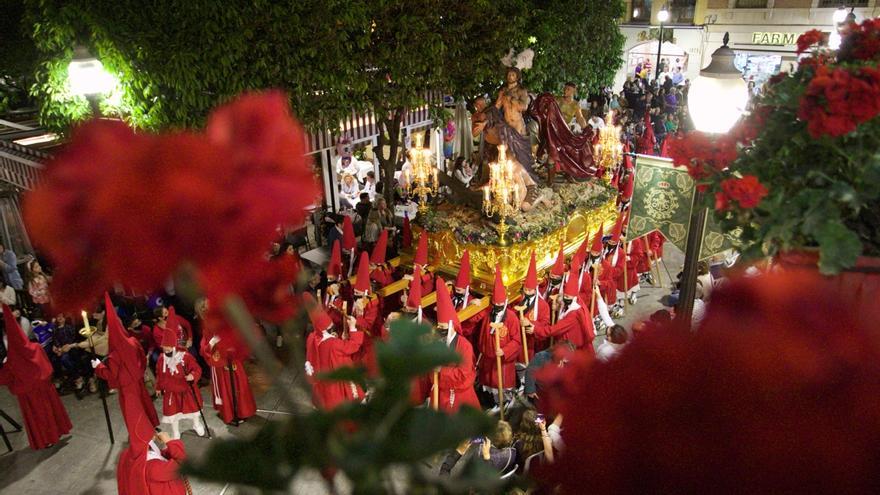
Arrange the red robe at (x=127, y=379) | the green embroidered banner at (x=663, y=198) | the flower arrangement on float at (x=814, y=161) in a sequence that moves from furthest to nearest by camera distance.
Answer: the red robe at (x=127, y=379) < the green embroidered banner at (x=663, y=198) < the flower arrangement on float at (x=814, y=161)

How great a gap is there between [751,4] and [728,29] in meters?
1.35

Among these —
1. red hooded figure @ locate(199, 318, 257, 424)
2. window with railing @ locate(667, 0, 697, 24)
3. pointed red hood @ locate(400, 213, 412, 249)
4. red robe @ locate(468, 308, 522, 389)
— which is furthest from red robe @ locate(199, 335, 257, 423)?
window with railing @ locate(667, 0, 697, 24)

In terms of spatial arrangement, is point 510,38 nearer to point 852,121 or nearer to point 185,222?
point 852,121

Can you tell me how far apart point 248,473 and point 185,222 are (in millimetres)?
390

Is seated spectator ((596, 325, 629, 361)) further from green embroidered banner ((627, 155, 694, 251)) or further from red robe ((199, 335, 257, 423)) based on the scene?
red robe ((199, 335, 257, 423))

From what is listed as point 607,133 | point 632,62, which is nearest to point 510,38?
point 607,133

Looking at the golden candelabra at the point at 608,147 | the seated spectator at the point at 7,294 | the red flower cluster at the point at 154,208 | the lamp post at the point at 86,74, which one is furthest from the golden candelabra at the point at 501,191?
the red flower cluster at the point at 154,208

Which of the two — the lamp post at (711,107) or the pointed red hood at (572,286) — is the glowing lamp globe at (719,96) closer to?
the lamp post at (711,107)

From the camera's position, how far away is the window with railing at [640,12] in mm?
31103

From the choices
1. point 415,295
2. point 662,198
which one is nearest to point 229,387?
point 415,295

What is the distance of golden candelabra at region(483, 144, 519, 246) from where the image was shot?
10.4m

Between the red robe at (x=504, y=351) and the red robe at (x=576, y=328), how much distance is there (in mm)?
551

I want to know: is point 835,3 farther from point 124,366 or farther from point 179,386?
point 124,366

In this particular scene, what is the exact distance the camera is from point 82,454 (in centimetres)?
805
